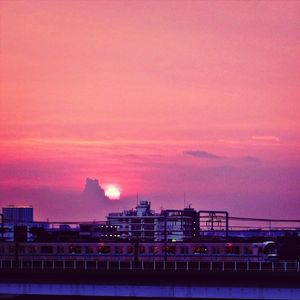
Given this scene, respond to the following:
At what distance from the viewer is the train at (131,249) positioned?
9656cm

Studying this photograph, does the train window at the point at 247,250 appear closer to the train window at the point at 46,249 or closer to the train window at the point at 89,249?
the train window at the point at 89,249

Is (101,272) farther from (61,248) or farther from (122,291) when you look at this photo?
(61,248)

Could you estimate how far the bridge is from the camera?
214ft

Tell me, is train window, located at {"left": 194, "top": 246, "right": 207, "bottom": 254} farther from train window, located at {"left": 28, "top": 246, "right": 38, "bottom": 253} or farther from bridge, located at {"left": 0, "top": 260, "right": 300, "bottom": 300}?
bridge, located at {"left": 0, "top": 260, "right": 300, "bottom": 300}

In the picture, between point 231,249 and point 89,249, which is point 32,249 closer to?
point 89,249

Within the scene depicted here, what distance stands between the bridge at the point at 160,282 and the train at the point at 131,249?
22986 mm

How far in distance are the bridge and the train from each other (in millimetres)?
22986

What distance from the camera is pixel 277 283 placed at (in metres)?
65.1

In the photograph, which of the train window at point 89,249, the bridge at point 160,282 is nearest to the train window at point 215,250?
the train window at point 89,249

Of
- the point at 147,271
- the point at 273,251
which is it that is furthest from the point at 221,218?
the point at 147,271

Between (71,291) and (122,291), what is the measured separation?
4274 millimetres

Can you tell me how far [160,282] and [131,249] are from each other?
34.1 metres

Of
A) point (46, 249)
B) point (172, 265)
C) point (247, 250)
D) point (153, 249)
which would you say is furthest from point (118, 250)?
point (172, 265)

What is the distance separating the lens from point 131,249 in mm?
101875
